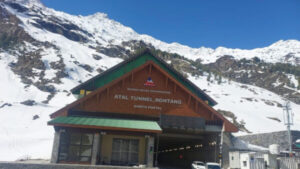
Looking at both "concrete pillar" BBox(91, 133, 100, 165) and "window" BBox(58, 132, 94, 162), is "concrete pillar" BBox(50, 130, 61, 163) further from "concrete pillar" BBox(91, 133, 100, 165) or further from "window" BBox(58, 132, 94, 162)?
"concrete pillar" BBox(91, 133, 100, 165)

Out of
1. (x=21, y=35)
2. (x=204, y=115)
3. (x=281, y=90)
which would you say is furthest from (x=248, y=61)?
(x=204, y=115)

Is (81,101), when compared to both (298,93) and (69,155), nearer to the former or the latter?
(69,155)

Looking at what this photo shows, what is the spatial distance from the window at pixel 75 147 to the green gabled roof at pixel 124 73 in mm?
7561

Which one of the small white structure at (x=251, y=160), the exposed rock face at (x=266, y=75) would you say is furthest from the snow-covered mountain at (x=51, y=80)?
the small white structure at (x=251, y=160)

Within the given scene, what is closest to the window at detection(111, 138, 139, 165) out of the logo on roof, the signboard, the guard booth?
the guard booth

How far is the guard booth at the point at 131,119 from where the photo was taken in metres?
19.4

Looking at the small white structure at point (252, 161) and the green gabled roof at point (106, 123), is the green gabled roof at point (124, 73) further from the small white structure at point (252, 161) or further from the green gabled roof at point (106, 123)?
the small white structure at point (252, 161)

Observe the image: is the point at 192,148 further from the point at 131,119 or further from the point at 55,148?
the point at 55,148

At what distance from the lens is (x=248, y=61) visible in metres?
194

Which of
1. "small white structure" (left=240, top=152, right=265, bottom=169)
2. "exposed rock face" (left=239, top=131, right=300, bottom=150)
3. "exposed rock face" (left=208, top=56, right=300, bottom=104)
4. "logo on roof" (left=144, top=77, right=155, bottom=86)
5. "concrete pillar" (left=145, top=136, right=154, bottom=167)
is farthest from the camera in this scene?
"exposed rock face" (left=208, top=56, right=300, bottom=104)

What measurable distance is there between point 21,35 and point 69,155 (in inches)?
5026

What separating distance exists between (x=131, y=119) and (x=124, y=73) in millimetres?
7656

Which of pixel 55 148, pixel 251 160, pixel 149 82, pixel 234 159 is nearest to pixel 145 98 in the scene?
pixel 149 82

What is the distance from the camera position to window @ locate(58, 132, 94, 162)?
1941 cm
